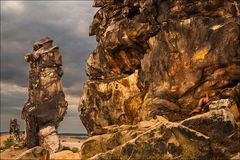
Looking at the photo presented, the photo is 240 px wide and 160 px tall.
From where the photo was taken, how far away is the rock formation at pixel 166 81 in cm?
2477

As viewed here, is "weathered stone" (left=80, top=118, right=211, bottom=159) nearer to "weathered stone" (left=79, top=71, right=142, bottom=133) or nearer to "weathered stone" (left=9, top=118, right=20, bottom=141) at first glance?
"weathered stone" (left=79, top=71, right=142, bottom=133)

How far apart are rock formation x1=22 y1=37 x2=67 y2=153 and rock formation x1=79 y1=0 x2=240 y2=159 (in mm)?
31669

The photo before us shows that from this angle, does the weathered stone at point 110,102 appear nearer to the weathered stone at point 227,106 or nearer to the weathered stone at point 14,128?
the weathered stone at point 227,106

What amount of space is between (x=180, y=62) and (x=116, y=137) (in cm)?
947

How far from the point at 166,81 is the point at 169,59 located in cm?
212

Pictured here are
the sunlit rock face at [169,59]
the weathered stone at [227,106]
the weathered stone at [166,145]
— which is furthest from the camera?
the sunlit rock face at [169,59]

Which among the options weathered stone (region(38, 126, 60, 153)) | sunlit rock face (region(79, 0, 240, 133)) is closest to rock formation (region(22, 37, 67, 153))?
weathered stone (region(38, 126, 60, 153))

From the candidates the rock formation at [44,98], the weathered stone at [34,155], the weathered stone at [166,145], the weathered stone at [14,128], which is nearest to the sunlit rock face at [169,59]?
the weathered stone at [166,145]

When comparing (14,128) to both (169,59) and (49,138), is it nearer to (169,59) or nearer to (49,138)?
(49,138)

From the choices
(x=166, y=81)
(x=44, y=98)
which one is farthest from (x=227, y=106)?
(x=44, y=98)

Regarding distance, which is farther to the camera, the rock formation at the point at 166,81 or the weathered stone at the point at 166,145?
the rock formation at the point at 166,81

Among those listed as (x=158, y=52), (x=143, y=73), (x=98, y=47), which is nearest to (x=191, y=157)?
(x=158, y=52)

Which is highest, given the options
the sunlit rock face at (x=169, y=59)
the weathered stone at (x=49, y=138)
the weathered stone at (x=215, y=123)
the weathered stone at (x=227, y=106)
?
the sunlit rock face at (x=169, y=59)

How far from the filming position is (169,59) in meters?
33.2
